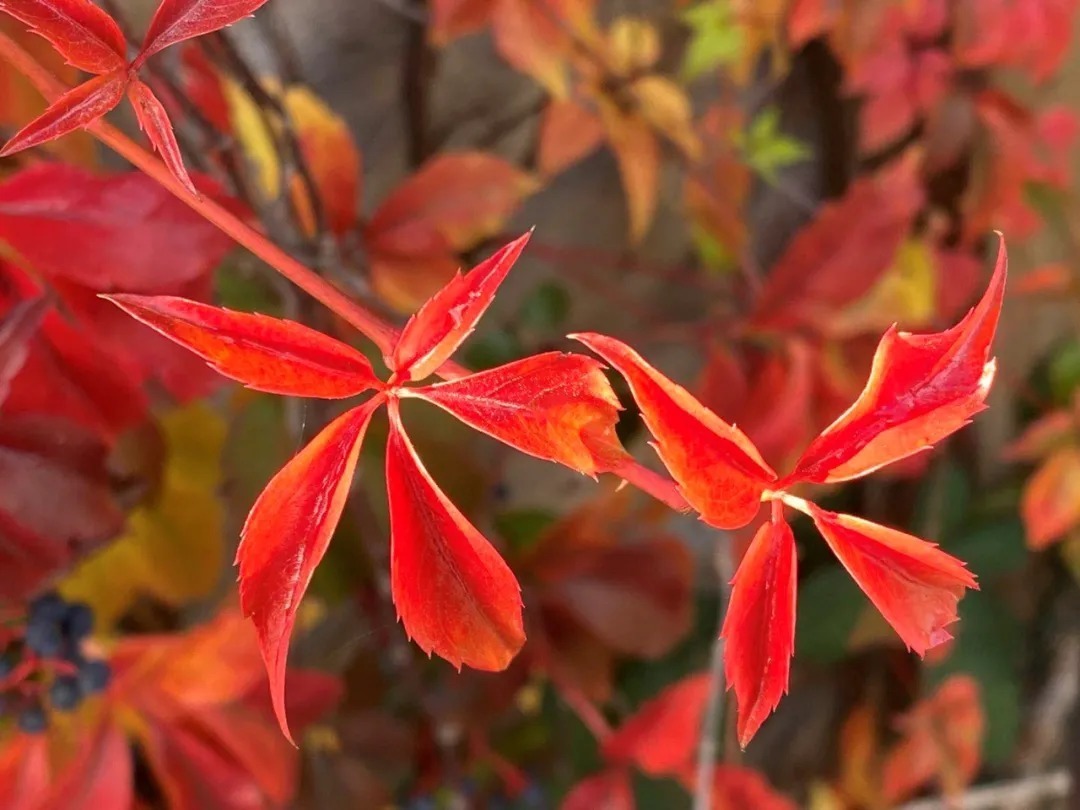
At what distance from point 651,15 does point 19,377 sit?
1.90 feet

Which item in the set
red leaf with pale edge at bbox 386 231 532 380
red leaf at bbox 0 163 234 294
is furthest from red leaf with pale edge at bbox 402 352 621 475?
red leaf at bbox 0 163 234 294

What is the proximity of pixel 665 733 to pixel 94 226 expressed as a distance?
416mm

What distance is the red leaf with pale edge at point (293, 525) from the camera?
16 cm

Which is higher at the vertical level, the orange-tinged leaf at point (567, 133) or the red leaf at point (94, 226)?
the red leaf at point (94, 226)

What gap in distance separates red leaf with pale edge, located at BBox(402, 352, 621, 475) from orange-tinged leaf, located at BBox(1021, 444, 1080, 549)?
65cm

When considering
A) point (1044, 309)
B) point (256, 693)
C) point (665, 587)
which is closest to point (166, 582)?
point (256, 693)

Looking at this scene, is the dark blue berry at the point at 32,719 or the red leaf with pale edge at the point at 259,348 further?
the dark blue berry at the point at 32,719

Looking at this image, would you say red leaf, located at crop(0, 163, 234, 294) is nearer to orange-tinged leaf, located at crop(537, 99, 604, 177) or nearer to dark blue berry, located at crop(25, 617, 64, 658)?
dark blue berry, located at crop(25, 617, 64, 658)

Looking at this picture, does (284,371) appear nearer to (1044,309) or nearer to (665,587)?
(665,587)

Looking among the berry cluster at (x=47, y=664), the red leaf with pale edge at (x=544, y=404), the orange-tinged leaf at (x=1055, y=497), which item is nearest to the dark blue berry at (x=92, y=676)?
the berry cluster at (x=47, y=664)

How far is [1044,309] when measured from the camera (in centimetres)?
87

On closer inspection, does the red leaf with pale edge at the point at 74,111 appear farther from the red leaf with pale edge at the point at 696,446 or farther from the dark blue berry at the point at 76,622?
the dark blue berry at the point at 76,622

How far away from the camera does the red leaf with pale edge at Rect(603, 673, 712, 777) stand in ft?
1.65

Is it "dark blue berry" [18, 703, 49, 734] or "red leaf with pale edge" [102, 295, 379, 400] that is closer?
"red leaf with pale edge" [102, 295, 379, 400]
